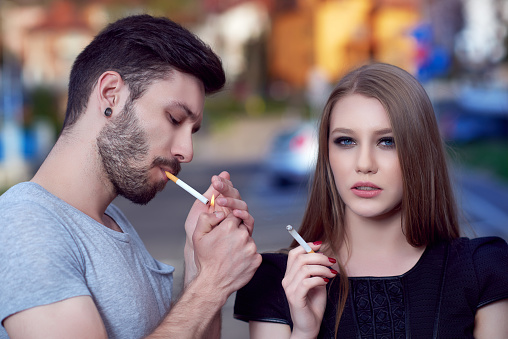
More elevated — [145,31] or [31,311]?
[145,31]

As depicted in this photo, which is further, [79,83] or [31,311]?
[79,83]

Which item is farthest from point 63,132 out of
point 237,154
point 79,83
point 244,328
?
point 237,154

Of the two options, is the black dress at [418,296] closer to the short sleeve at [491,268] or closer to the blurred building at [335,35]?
the short sleeve at [491,268]

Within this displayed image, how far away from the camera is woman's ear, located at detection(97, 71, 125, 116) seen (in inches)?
90.4

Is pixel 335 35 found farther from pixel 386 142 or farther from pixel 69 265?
pixel 69 265

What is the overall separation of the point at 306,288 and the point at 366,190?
1.52 ft

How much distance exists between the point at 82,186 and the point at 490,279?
151 centimetres

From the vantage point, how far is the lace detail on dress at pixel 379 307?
2.36 metres

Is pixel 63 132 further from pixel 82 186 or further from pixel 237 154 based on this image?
pixel 237 154

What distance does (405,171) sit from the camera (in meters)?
2.43

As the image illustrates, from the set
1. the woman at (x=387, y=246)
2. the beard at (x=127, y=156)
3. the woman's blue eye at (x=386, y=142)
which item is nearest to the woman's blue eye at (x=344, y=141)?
the woman at (x=387, y=246)

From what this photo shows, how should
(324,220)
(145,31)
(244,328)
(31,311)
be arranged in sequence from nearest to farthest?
(31,311), (145,31), (324,220), (244,328)

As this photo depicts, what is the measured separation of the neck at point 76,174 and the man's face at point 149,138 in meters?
0.04

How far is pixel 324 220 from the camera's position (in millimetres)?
2631
